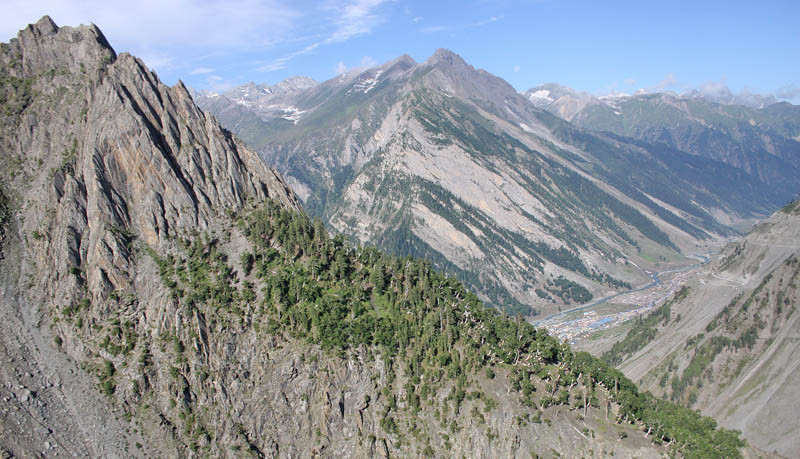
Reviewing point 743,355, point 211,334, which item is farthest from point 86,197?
point 743,355

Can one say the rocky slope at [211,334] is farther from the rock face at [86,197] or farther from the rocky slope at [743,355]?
the rocky slope at [743,355]

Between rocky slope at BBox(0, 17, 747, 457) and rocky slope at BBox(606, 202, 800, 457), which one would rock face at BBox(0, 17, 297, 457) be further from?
rocky slope at BBox(606, 202, 800, 457)

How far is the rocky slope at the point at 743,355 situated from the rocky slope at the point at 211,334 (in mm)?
63364

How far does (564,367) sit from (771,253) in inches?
6342

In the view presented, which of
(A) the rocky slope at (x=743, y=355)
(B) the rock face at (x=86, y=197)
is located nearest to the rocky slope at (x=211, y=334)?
(B) the rock face at (x=86, y=197)

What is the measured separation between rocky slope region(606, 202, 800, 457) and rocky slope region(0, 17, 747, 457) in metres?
63.4

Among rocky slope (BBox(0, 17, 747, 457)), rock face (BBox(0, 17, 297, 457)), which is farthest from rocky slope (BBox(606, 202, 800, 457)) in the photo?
rock face (BBox(0, 17, 297, 457))

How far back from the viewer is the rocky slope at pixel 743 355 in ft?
454

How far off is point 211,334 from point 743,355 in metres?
169

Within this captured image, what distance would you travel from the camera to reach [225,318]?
95.2 metres

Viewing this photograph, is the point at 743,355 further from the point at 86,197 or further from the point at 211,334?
the point at 86,197

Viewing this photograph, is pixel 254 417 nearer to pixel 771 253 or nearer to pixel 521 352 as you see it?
pixel 521 352

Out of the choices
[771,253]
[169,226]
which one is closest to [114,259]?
[169,226]

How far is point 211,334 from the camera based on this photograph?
3676 inches
